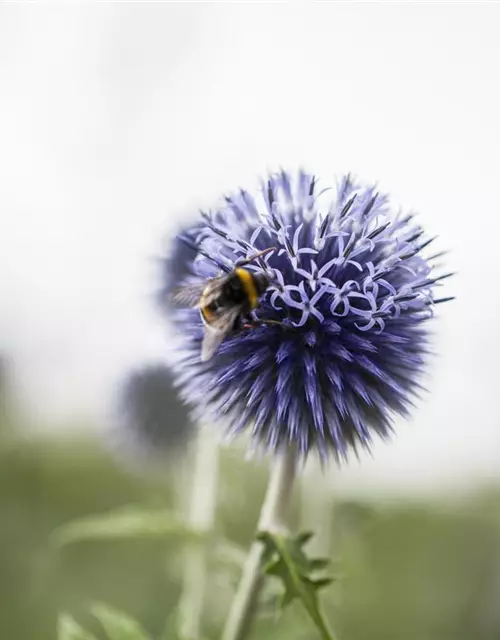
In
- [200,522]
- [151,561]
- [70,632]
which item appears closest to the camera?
[70,632]

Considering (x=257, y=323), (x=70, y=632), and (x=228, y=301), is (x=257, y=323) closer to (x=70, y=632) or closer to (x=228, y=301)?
(x=228, y=301)

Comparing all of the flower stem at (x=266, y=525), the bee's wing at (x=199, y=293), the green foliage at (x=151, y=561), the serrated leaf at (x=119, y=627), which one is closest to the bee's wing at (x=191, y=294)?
the bee's wing at (x=199, y=293)

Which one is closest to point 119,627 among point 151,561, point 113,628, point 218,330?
point 113,628

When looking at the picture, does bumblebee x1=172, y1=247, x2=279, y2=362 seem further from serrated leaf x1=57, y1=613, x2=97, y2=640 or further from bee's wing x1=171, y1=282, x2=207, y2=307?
serrated leaf x1=57, y1=613, x2=97, y2=640

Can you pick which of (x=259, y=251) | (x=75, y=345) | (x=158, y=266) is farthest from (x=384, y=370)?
(x=75, y=345)

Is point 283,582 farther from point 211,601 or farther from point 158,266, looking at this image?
point 211,601

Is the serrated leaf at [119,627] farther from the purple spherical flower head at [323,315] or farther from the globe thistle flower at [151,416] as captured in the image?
the globe thistle flower at [151,416]

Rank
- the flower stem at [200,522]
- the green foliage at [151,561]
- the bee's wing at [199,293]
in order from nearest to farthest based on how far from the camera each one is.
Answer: the bee's wing at [199,293]
the flower stem at [200,522]
the green foliage at [151,561]
